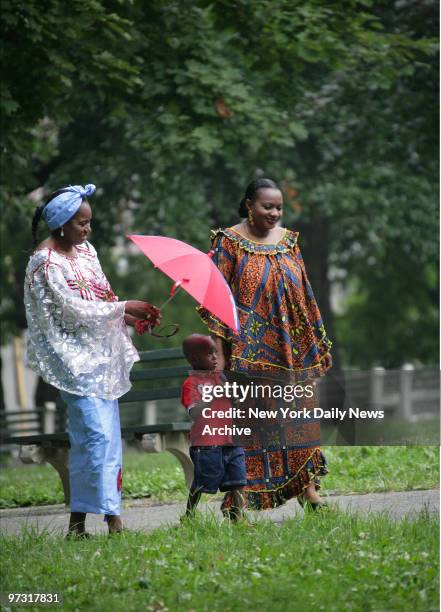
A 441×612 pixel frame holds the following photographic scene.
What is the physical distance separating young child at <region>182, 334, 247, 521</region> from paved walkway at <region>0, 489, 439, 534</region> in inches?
7.6

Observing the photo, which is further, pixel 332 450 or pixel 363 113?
pixel 363 113

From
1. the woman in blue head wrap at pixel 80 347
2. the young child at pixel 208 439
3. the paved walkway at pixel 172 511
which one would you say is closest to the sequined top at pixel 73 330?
the woman in blue head wrap at pixel 80 347

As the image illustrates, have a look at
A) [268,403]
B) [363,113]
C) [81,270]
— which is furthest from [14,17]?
[363,113]

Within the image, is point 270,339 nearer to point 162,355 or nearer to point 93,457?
point 93,457

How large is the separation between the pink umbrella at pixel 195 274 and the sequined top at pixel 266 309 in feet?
1.92

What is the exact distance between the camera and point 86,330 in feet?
23.0

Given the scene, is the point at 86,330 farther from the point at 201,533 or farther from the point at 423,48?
the point at 423,48

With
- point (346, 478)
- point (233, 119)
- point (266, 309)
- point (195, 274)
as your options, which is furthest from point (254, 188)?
point (233, 119)

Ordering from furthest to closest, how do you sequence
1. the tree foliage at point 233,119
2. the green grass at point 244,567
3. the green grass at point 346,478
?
the tree foliage at point 233,119 < the green grass at point 346,478 < the green grass at point 244,567

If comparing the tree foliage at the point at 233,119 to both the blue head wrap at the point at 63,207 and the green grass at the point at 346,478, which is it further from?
the blue head wrap at the point at 63,207

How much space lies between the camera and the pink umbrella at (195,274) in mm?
6383

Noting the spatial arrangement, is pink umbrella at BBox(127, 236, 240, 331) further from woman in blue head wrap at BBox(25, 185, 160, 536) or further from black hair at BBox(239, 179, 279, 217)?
black hair at BBox(239, 179, 279, 217)

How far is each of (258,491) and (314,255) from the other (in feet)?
50.6

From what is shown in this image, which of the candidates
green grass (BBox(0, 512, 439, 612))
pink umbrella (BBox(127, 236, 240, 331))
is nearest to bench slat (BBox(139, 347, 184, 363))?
pink umbrella (BBox(127, 236, 240, 331))
